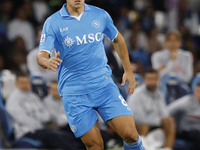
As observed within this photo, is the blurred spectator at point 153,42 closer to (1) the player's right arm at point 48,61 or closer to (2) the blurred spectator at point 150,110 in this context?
(2) the blurred spectator at point 150,110

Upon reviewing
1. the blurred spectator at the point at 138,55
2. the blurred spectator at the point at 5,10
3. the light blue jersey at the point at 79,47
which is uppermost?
the light blue jersey at the point at 79,47

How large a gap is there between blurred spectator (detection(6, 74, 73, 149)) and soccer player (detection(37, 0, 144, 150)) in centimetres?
217

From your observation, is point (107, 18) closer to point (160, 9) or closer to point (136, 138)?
point (136, 138)

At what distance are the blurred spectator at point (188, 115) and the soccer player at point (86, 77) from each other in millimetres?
2609

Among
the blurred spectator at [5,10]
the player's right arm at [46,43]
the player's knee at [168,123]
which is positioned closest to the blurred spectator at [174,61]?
the player's knee at [168,123]

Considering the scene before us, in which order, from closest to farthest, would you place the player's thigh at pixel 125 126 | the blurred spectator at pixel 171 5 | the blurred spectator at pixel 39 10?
the player's thigh at pixel 125 126 < the blurred spectator at pixel 39 10 < the blurred spectator at pixel 171 5

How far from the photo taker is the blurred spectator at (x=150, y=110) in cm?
643

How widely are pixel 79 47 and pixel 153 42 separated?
641cm

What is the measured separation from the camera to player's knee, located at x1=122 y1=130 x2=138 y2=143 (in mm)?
3950

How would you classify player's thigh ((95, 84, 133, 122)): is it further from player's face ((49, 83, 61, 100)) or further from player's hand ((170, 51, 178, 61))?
player's hand ((170, 51, 178, 61))

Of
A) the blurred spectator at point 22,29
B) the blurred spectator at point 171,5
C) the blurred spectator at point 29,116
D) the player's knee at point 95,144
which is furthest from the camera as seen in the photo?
the blurred spectator at point 171,5

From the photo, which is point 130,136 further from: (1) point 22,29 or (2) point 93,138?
(1) point 22,29

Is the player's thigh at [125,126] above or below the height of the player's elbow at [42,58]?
below

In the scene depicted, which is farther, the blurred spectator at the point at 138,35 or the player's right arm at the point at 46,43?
the blurred spectator at the point at 138,35
